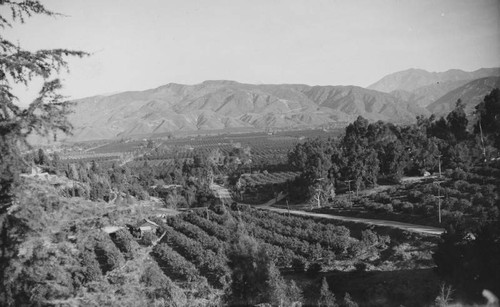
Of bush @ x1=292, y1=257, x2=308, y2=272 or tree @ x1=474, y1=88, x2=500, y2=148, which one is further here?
tree @ x1=474, y1=88, x2=500, y2=148

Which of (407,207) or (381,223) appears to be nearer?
(381,223)

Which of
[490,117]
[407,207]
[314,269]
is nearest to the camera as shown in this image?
[314,269]

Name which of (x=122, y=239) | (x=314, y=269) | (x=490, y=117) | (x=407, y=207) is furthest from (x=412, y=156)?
(x=122, y=239)

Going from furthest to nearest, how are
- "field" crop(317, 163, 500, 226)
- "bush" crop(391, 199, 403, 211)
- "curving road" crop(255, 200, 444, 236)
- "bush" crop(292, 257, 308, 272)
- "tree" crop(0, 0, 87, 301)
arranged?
1. "bush" crop(391, 199, 403, 211)
2. "field" crop(317, 163, 500, 226)
3. "curving road" crop(255, 200, 444, 236)
4. "bush" crop(292, 257, 308, 272)
5. "tree" crop(0, 0, 87, 301)

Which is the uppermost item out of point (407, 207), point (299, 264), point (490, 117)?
point (490, 117)

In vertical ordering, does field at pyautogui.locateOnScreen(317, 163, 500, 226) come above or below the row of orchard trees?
below

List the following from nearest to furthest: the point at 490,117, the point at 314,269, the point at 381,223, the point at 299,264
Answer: the point at 314,269, the point at 299,264, the point at 381,223, the point at 490,117

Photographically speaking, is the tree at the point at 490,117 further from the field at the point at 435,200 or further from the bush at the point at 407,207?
the bush at the point at 407,207

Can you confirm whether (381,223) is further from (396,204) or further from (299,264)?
(299,264)

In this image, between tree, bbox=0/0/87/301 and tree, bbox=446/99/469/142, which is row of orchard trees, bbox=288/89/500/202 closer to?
tree, bbox=446/99/469/142

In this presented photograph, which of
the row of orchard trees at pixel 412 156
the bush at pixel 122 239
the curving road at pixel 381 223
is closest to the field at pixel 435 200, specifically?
the curving road at pixel 381 223

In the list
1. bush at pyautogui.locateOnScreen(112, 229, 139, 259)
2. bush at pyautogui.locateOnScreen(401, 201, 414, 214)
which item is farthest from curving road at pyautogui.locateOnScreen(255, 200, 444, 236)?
bush at pyautogui.locateOnScreen(112, 229, 139, 259)
